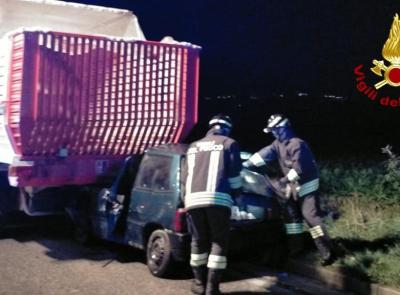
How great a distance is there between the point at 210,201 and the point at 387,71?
24.1 feet

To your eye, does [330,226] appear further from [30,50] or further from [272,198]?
[30,50]

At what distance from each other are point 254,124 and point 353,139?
2.56 meters

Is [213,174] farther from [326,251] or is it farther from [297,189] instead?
[326,251]

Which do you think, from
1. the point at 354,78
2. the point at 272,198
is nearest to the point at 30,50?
the point at 272,198

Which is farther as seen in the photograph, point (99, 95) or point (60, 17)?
point (60, 17)

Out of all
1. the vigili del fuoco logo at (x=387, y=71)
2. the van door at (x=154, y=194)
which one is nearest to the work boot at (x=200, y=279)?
the van door at (x=154, y=194)

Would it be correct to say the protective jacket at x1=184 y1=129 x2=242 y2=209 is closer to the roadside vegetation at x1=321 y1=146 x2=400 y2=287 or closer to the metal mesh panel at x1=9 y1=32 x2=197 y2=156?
the roadside vegetation at x1=321 y1=146 x2=400 y2=287

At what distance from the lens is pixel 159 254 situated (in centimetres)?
595

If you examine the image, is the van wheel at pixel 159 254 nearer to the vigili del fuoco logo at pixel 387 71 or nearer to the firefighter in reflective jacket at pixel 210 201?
the firefighter in reflective jacket at pixel 210 201

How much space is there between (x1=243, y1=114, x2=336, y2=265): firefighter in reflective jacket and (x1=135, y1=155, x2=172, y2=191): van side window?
4.16ft

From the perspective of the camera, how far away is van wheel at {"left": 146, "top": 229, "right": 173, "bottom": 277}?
229 inches

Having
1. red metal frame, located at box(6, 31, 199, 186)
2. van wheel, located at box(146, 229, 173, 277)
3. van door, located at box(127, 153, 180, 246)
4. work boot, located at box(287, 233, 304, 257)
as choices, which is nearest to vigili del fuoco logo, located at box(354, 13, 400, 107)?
red metal frame, located at box(6, 31, 199, 186)

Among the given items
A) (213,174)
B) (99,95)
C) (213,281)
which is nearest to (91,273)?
(213,281)

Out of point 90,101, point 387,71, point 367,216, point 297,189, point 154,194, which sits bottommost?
point 367,216
